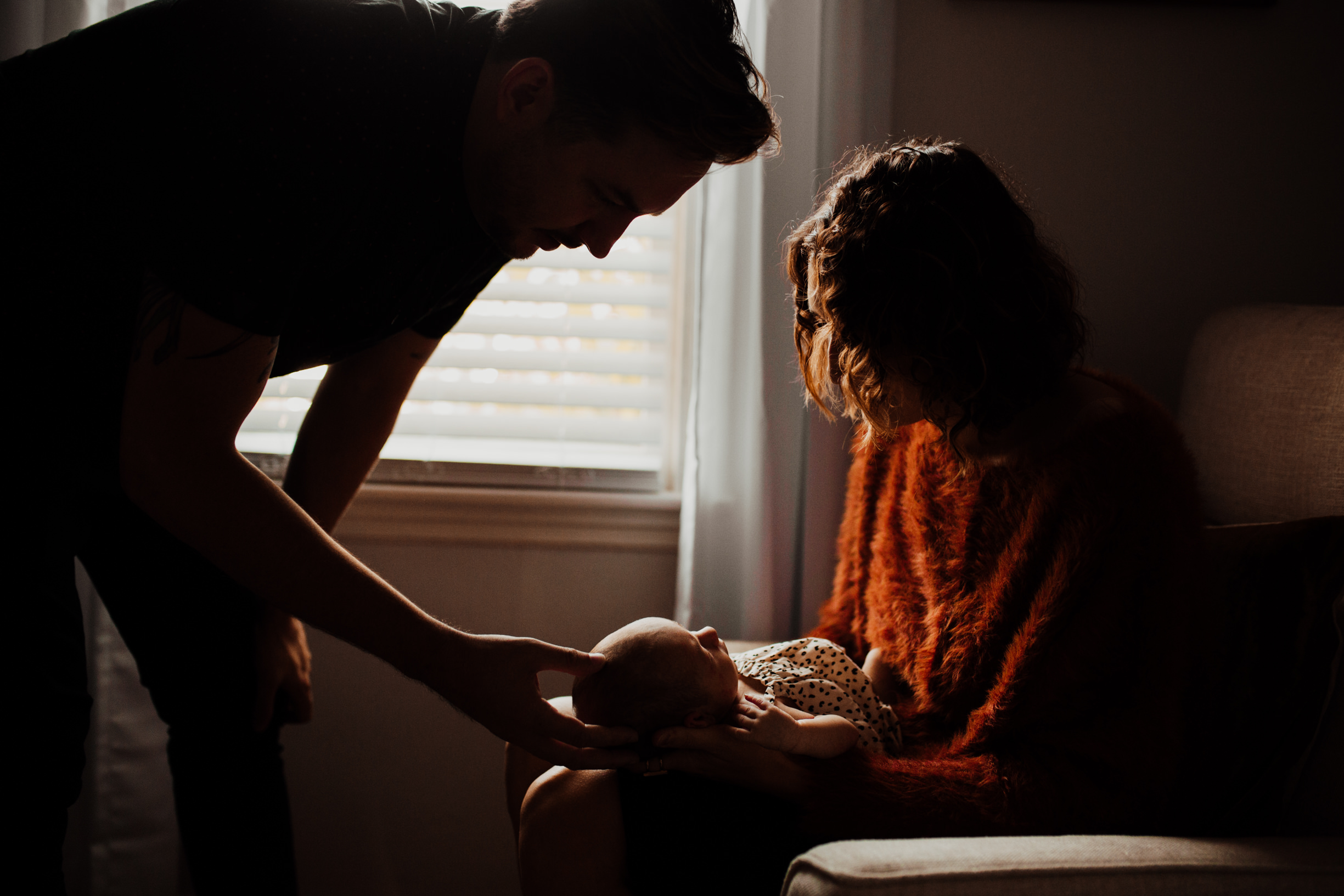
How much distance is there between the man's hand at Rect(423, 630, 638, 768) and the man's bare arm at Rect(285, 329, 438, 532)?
0.53m

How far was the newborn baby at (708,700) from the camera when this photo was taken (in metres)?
1.07

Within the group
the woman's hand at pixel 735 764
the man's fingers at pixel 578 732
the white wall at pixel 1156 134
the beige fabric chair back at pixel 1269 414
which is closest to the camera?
the man's fingers at pixel 578 732

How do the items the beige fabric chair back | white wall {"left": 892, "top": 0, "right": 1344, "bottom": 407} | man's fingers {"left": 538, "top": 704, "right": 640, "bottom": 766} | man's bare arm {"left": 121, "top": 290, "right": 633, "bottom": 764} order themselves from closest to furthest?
man's bare arm {"left": 121, "top": 290, "right": 633, "bottom": 764} < man's fingers {"left": 538, "top": 704, "right": 640, "bottom": 766} < the beige fabric chair back < white wall {"left": 892, "top": 0, "right": 1344, "bottom": 407}

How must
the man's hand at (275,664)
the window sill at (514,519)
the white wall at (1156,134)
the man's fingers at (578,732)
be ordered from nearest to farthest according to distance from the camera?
the man's fingers at (578,732), the man's hand at (275,664), the white wall at (1156,134), the window sill at (514,519)

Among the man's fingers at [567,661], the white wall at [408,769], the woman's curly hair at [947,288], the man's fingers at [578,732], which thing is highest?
the woman's curly hair at [947,288]

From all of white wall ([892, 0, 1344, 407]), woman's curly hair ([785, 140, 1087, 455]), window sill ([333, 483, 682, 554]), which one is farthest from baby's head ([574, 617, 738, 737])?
white wall ([892, 0, 1344, 407])

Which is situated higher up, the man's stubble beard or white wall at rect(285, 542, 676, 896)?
the man's stubble beard

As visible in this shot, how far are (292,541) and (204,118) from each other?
1.36ft

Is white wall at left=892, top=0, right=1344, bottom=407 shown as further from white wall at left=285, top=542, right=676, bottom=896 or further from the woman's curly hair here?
white wall at left=285, top=542, right=676, bottom=896

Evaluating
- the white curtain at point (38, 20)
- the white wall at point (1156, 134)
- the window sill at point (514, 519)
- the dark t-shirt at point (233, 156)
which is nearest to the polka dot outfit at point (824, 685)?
the window sill at point (514, 519)

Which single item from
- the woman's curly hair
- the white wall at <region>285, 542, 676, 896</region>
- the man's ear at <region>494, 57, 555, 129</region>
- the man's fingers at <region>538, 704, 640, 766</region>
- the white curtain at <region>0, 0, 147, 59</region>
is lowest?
the white wall at <region>285, 542, 676, 896</region>

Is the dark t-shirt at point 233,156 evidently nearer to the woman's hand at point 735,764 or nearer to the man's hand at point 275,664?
the man's hand at point 275,664

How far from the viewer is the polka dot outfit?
1.20 metres

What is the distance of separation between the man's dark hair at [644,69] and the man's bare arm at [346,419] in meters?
0.51
